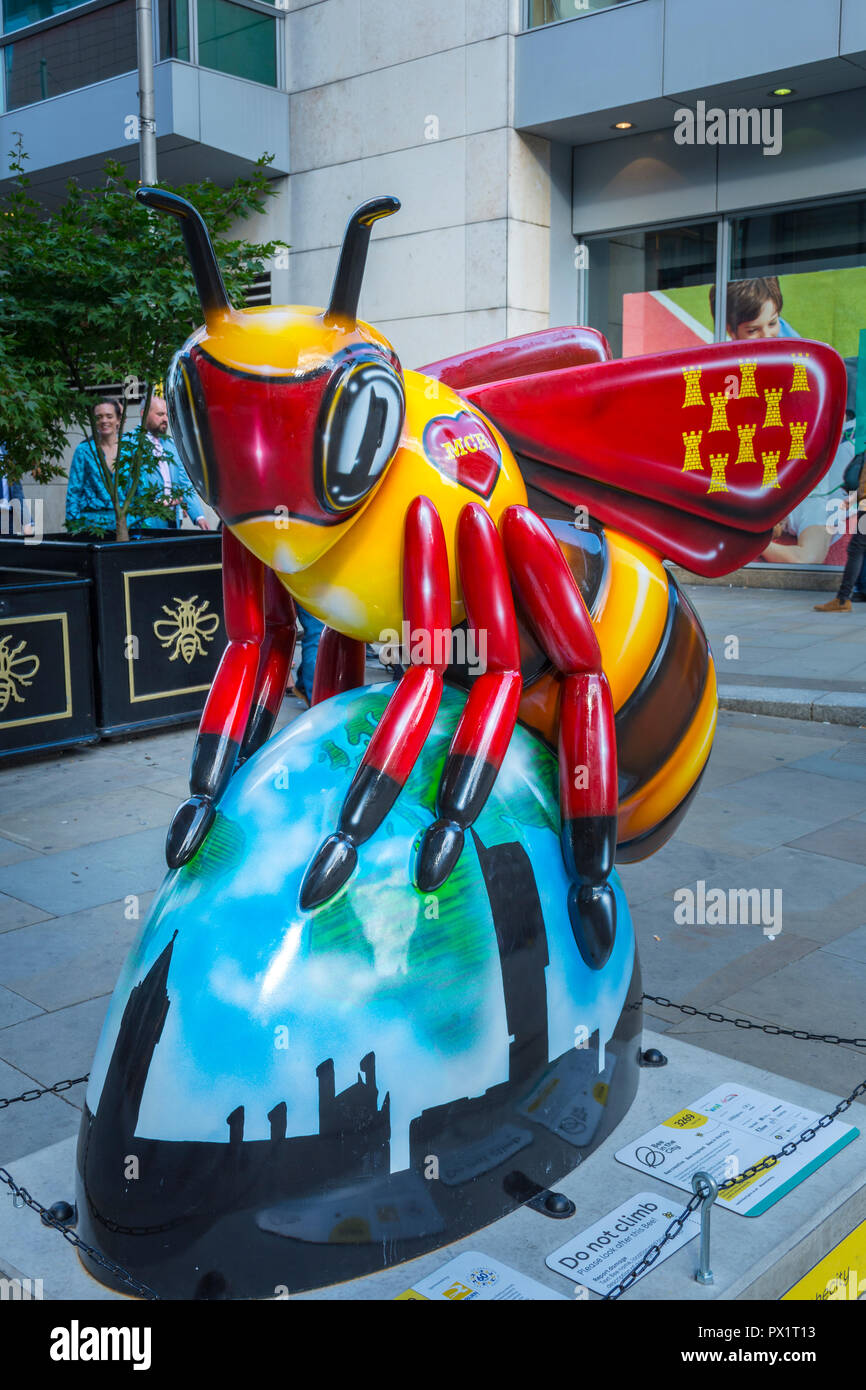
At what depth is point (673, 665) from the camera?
10.6 feet

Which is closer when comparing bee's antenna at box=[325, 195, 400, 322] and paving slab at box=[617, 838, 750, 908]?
bee's antenna at box=[325, 195, 400, 322]

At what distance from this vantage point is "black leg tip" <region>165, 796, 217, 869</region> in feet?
9.18

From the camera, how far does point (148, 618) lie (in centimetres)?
845

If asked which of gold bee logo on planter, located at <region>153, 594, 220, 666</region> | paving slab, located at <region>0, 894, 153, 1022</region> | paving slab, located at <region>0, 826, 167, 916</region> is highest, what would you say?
gold bee logo on planter, located at <region>153, 594, 220, 666</region>

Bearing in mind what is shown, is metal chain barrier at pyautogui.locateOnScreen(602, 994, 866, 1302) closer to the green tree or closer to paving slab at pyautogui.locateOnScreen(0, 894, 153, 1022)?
paving slab at pyautogui.locateOnScreen(0, 894, 153, 1022)

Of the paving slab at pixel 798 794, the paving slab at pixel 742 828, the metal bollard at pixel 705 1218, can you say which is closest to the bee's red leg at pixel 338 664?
the metal bollard at pixel 705 1218

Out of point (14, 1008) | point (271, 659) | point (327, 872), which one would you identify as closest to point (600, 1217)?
point (327, 872)

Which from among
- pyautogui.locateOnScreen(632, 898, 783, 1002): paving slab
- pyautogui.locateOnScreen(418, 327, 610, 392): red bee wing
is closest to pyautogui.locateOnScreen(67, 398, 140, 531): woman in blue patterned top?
pyautogui.locateOnScreen(632, 898, 783, 1002): paving slab

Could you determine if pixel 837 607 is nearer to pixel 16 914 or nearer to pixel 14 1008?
pixel 16 914

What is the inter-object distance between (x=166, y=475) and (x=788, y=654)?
5390 mm

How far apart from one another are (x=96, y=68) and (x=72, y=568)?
10.2 metres

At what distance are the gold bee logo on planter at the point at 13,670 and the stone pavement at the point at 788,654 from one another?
14.8 feet

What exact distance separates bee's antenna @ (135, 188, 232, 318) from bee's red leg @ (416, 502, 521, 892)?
0.69 metres

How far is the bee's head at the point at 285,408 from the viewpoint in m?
2.48
